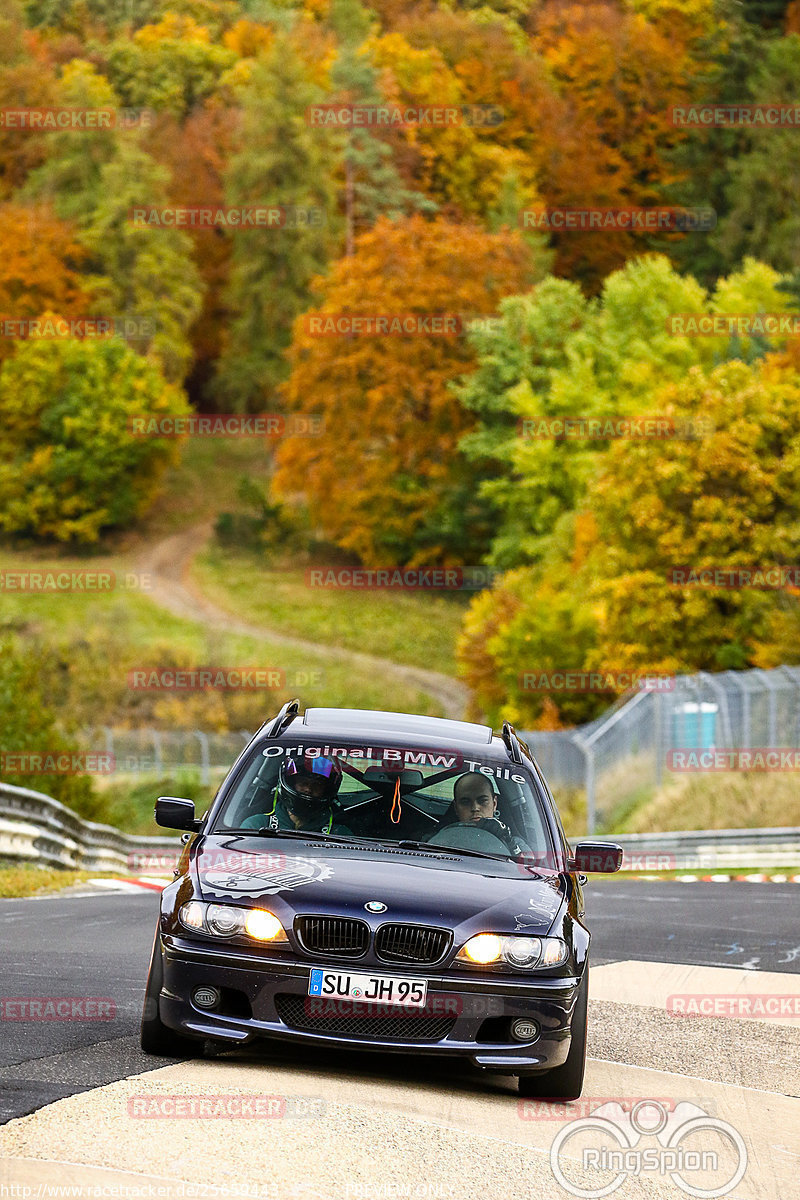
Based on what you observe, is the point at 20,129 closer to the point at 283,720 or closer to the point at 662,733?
the point at 662,733

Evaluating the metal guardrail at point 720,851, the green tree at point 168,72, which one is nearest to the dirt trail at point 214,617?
the metal guardrail at point 720,851

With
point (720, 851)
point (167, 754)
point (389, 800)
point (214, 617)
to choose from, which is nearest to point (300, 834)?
point (389, 800)

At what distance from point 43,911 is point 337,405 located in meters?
69.0

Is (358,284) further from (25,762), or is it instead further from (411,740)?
(411,740)

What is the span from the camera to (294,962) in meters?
8.00

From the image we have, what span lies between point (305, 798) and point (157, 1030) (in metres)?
1.35

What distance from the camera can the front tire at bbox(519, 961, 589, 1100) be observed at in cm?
838

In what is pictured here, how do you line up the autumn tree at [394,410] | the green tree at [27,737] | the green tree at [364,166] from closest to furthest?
the green tree at [27,737] < the autumn tree at [394,410] < the green tree at [364,166]

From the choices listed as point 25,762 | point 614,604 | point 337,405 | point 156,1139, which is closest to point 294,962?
point 156,1139

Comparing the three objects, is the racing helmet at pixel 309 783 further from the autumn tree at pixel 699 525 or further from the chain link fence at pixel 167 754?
the chain link fence at pixel 167 754

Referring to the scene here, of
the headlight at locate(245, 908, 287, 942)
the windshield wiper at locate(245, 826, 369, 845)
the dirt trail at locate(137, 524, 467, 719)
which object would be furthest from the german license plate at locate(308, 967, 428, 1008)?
the dirt trail at locate(137, 524, 467, 719)

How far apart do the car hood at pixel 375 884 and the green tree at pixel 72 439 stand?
86.1 metres

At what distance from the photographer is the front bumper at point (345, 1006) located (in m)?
8.02

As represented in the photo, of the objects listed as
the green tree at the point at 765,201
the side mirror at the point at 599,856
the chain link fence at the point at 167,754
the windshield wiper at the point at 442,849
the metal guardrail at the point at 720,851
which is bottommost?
the chain link fence at the point at 167,754
